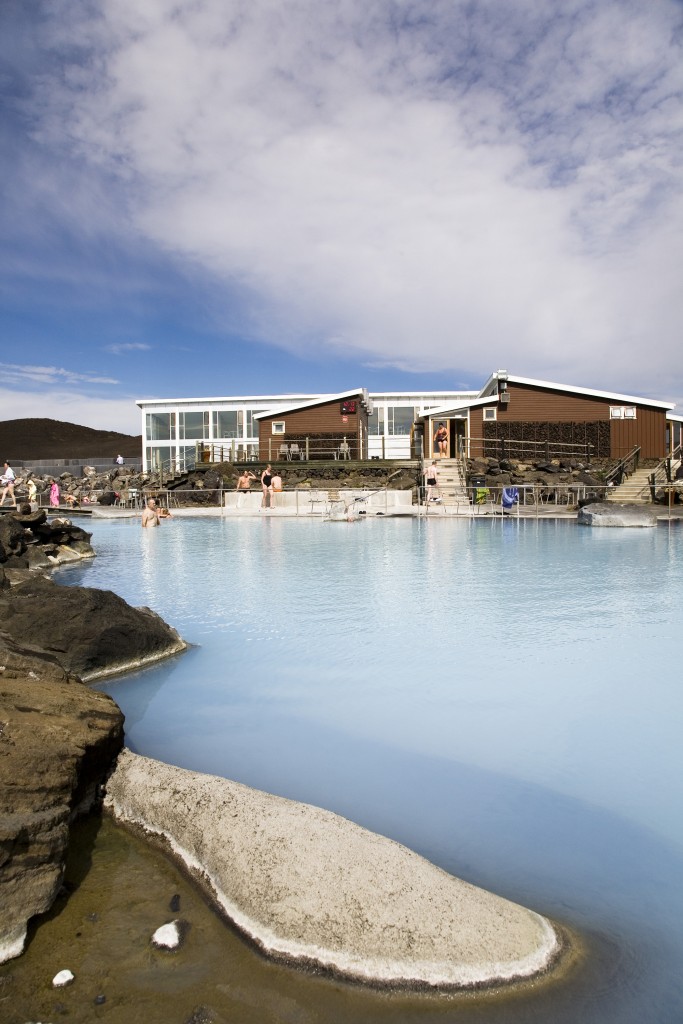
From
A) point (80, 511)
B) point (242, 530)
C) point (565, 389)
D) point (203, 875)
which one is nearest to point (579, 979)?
point (203, 875)

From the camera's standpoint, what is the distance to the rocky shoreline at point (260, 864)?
2195 mm

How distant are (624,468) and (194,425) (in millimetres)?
29892

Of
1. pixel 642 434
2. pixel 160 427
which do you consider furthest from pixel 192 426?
pixel 642 434

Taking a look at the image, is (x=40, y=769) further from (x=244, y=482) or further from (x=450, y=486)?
(x=244, y=482)

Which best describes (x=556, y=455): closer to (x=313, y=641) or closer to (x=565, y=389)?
(x=565, y=389)

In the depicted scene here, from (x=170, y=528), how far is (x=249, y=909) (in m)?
19.6

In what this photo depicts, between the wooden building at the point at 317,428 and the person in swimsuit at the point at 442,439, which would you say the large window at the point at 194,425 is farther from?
the person in swimsuit at the point at 442,439

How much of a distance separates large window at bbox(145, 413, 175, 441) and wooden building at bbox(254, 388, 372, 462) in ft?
39.0

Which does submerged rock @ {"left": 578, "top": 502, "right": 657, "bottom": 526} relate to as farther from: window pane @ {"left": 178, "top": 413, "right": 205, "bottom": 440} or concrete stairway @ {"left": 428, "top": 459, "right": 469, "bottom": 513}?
window pane @ {"left": 178, "top": 413, "right": 205, "bottom": 440}

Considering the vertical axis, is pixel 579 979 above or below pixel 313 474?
below

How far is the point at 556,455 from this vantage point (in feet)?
110

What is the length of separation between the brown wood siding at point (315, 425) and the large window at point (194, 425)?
10.3 metres

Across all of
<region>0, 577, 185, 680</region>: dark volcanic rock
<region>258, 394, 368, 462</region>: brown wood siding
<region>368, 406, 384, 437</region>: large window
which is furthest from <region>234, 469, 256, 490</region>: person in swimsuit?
<region>0, 577, 185, 680</region>: dark volcanic rock

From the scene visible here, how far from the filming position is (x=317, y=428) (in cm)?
3841
